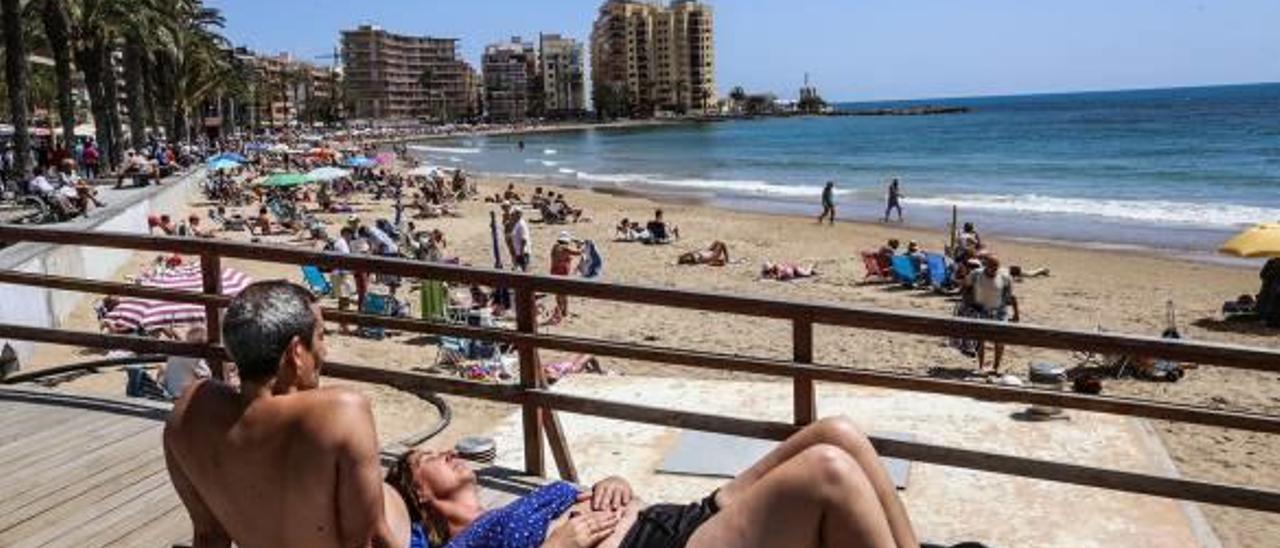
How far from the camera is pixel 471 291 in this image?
43.7 ft

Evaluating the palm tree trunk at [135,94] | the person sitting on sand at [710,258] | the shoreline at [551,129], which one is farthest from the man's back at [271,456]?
the shoreline at [551,129]


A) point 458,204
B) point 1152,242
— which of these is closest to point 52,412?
point 1152,242

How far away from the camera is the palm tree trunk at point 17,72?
20328mm

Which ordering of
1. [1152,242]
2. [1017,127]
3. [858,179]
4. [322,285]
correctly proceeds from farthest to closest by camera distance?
[1017,127], [858,179], [1152,242], [322,285]

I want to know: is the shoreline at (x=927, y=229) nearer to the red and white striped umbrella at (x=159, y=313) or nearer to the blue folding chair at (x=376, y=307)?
the blue folding chair at (x=376, y=307)

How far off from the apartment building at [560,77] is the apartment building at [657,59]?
38.8 ft

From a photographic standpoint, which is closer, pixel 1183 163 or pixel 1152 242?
pixel 1152 242

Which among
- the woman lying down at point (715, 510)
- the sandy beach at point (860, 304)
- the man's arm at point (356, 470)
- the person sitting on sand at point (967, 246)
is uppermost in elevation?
the man's arm at point (356, 470)

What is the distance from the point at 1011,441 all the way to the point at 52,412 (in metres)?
5.16

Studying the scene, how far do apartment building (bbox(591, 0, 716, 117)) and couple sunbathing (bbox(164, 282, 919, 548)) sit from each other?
168m

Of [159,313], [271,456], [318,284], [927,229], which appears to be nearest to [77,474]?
[271,456]

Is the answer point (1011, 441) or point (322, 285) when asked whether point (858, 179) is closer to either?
point (322, 285)

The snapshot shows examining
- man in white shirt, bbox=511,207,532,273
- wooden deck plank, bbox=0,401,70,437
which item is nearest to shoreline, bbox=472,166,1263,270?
man in white shirt, bbox=511,207,532,273

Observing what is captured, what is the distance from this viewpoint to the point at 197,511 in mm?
2521
